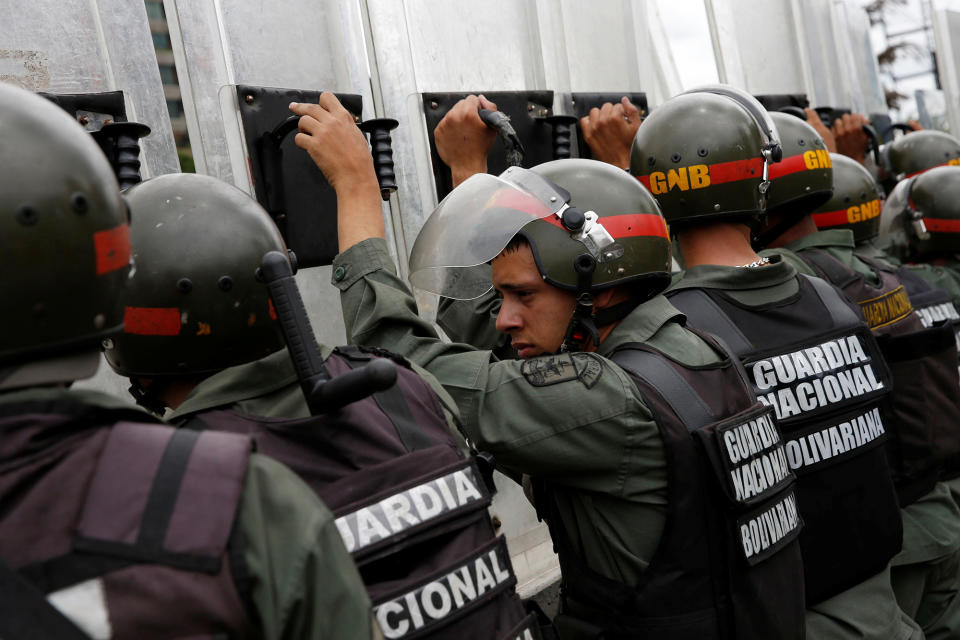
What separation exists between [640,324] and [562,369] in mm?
274

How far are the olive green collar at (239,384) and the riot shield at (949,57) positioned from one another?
7284 millimetres

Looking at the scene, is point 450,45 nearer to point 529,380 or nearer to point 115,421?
point 529,380

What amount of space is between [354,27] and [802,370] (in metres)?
1.61

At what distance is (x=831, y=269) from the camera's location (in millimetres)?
3070

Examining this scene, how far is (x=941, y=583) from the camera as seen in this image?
3047 millimetres

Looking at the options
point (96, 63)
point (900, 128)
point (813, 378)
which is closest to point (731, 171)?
point (813, 378)

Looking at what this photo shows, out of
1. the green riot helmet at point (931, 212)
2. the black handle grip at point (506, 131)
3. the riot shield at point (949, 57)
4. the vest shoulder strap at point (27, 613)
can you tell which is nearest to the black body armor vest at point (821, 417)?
the black handle grip at point (506, 131)

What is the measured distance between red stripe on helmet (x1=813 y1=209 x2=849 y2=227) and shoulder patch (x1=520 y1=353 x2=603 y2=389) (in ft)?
7.20

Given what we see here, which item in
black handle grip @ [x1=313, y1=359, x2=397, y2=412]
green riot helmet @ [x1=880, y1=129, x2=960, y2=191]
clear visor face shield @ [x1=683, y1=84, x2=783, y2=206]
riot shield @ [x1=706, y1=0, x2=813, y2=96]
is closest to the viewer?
black handle grip @ [x1=313, y1=359, x2=397, y2=412]

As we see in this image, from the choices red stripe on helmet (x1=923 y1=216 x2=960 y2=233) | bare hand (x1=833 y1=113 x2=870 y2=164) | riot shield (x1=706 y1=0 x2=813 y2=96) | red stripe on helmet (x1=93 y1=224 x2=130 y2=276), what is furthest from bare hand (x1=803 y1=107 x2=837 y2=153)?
red stripe on helmet (x1=93 y1=224 x2=130 y2=276)

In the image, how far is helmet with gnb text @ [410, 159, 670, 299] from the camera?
2.10m

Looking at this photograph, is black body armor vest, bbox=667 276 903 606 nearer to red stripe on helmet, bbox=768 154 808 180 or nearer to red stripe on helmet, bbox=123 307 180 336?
red stripe on helmet, bbox=768 154 808 180

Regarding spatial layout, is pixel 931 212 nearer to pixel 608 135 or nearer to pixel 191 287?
pixel 608 135

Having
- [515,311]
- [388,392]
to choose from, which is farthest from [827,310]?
[388,392]
